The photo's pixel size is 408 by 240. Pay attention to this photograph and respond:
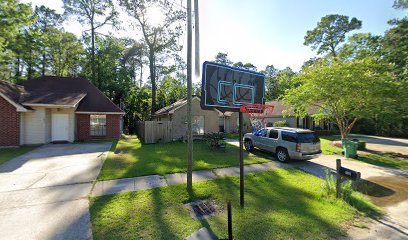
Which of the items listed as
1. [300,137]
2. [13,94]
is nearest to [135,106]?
[13,94]

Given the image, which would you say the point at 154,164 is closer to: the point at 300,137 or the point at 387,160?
the point at 300,137

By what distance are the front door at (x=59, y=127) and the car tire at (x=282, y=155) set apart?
1601 centimetres

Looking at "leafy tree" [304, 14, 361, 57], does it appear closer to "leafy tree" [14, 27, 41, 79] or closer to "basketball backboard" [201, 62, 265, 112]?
"basketball backboard" [201, 62, 265, 112]

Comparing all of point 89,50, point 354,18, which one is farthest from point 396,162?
point 89,50

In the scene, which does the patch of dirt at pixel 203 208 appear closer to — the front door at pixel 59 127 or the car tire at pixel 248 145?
the car tire at pixel 248 145

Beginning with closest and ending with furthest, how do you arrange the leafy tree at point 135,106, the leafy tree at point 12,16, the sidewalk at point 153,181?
the sidewalk at point 153,181 < the leafy tree at point 12,16 < the leafy tree at point 135,106

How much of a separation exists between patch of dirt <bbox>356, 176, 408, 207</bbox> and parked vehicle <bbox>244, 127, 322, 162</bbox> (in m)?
2.51

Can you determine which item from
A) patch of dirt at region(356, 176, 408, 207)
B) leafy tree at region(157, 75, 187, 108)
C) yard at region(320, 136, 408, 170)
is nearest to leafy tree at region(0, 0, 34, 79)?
leafy tree at region(157, 75, 187, 108)

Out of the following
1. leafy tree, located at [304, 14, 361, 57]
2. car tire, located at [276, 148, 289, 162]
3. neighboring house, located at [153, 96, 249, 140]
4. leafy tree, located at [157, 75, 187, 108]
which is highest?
leafy tree, located at [304, 14, 361, 57]

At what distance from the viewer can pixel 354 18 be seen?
27969 mm

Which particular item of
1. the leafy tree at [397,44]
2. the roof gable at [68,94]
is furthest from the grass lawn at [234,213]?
the leafy tree at [397,44]

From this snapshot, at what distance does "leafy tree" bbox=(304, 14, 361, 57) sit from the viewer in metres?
28.1

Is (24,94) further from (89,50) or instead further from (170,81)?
(170,81)

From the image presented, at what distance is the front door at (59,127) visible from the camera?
15031 millimetres
